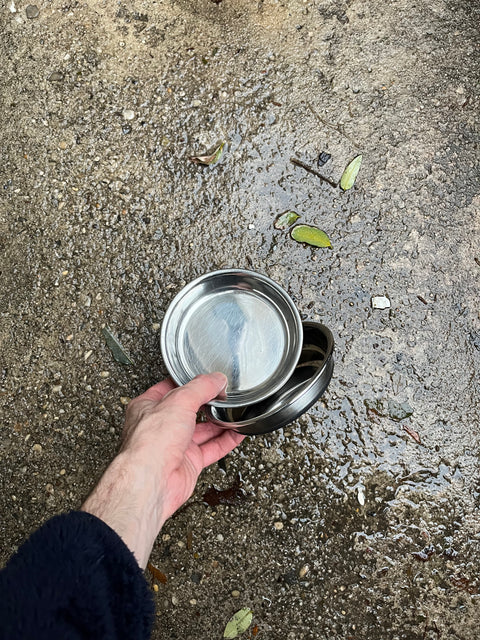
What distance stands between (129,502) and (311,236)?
1.61 metres

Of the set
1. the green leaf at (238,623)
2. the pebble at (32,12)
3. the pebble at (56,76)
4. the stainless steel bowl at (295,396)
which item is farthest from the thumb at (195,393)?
the pebble at (32,12)

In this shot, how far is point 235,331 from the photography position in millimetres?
2488

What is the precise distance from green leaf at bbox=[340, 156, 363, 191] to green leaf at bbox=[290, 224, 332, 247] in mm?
294

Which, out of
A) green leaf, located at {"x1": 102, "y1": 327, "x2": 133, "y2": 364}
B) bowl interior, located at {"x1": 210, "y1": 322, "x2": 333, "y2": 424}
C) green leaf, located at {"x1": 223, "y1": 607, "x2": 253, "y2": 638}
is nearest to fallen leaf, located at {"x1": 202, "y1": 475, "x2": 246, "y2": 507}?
bowl interior, located at {"x1": 210, "y1": 322, "x2": 333, "y2": 424}

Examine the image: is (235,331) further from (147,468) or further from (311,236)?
(147,468)

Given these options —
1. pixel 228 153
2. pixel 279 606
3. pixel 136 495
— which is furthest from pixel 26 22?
A: pixel 279 606

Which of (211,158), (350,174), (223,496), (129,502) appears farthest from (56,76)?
(223,496)

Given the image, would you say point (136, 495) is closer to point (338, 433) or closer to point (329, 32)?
point (338, 433)

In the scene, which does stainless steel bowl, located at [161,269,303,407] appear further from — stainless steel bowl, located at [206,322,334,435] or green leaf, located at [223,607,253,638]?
green leaf, located at [223,607,253,638]

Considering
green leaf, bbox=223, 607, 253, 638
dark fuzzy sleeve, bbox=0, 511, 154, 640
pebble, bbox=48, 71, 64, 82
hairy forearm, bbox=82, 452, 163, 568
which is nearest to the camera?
dark fuzzy sleeve, bbox=0, 511, 154, 640

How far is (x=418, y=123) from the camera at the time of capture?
277 centimetres

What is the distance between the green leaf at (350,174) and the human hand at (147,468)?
135 centimetres

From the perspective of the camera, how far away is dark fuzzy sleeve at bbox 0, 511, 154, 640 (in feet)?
4.35

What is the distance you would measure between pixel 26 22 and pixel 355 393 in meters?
2.86
